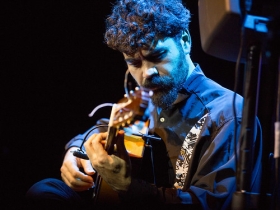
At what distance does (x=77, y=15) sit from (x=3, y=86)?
1.00 metres

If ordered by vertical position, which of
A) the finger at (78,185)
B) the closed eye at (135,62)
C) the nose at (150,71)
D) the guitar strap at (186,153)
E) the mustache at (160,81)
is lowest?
the finger at (78,185)

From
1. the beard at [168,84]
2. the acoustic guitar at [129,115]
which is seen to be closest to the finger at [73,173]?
the acoustic guitar at [129,115]

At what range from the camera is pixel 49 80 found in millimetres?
3582

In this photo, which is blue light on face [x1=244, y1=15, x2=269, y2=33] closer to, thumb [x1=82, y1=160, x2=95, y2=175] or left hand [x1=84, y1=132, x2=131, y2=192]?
left hand [x1=84, y1=132, x2=131, y2=192]

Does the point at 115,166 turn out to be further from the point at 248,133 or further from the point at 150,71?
the point at 150,71

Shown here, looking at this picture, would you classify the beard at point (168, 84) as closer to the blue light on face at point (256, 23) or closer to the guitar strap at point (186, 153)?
the guitar strap at point (186, 153)

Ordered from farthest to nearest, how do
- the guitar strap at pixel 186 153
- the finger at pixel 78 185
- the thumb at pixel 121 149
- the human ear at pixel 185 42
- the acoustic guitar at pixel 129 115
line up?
the human ear at pixel 185 42 → the finger at pixel 78 185 → the guitar strap at pixel 186 153 → the thumb at pixel 121 149 → the acoustic guitar at pixel 129 115

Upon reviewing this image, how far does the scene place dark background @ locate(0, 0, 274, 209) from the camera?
3.49 m

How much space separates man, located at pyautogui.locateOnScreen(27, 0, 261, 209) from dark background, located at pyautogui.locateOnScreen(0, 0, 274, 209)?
1018mm

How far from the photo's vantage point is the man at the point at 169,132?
1656 millimetres

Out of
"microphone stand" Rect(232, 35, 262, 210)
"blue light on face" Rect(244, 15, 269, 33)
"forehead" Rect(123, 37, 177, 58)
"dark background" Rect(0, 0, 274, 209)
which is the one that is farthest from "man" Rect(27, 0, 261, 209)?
"dark background" Rect(0, 0, 274, 209)

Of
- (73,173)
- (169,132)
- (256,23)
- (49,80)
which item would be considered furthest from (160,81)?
(49,80)

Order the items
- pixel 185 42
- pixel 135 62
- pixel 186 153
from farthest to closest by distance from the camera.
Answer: pixel 185 42 < pixel 135 62 < pixel 186 153

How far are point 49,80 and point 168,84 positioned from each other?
5.66ft
